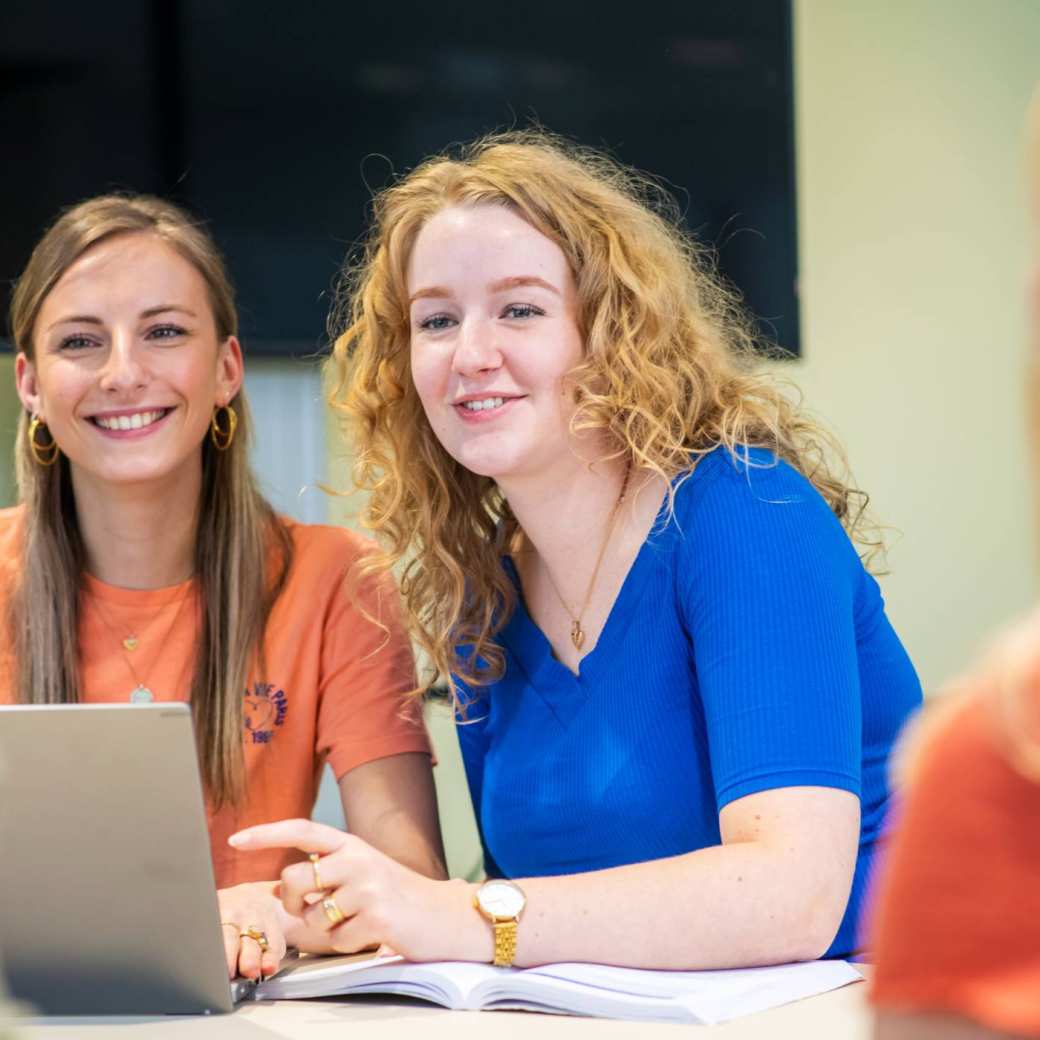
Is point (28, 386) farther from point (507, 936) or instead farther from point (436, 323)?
point (507, 936)

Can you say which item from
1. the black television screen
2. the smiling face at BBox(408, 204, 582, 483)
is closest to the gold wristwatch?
the smiling face at BBox(408, 204, 582, 483)

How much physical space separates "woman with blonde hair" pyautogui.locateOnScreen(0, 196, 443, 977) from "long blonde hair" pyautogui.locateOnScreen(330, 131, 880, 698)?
124 millimetres

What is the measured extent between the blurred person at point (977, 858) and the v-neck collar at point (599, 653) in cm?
95

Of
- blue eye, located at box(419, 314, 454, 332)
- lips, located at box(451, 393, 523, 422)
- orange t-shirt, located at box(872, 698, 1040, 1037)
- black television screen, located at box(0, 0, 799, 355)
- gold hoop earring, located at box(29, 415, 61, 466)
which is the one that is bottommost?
orange t-shirt, located at box(872, 698, 1040, 1037)

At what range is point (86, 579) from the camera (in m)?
1.91

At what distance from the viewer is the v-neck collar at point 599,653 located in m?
1.50

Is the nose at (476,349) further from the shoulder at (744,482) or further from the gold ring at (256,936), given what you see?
the gold ring at (256,936)

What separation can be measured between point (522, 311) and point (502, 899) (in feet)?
2.02

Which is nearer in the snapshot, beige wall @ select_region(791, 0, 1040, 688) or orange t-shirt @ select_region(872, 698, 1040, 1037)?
orange t-shirt @ select_region(872, 698, 1040, 1037)

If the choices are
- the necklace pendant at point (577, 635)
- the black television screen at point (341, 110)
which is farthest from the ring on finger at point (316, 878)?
the black television screen at point (341, 110)

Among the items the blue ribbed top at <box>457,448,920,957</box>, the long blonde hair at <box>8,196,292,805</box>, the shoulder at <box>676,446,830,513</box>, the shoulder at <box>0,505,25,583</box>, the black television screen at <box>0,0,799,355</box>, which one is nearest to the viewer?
the blue ribbed top at <box>457,448,920,957</box>

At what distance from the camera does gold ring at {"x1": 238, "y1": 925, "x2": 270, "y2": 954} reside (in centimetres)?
133

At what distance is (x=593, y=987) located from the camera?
1.16 metres

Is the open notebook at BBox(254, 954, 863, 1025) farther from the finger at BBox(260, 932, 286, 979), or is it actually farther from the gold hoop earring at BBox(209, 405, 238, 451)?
the gold hoop earring at BBox(209, 405, 238, 451)
